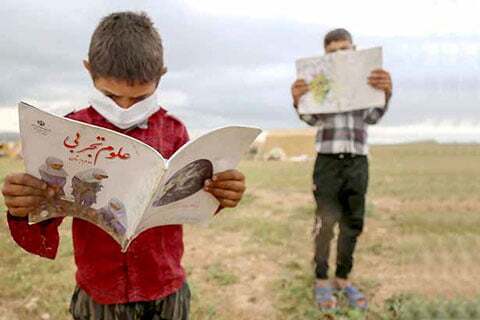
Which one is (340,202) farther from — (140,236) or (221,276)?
(140,236)

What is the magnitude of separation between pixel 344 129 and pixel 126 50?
1.89 m

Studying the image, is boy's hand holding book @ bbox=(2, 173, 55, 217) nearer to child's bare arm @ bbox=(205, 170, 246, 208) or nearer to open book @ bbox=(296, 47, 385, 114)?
child's bare arm @ bbox=(205, 170, 246, 208)

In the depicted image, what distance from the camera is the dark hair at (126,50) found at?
1347 millimetres

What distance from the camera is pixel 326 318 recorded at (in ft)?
9.89

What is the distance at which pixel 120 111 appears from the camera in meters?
1.34

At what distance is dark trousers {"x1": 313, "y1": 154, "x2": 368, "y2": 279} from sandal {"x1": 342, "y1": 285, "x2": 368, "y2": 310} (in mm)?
91

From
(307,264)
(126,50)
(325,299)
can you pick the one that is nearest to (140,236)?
(126,50)

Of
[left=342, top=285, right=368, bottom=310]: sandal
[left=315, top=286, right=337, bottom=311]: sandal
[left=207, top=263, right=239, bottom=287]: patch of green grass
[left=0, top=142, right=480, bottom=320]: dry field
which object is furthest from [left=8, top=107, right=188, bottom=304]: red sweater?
[left=207, top=263, right=239, bottom=287]: patch of green grass

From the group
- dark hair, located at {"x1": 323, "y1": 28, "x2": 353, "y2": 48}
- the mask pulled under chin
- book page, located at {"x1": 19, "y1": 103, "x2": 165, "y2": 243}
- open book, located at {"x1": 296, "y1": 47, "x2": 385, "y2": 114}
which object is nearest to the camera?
book page, located at {"x1": 19, "y1": 103, "x2": 165, "y2": 243}

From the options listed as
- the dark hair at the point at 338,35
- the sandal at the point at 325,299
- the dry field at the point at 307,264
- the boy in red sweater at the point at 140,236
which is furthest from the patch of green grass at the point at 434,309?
the boy in red sweater at the point at 140,236

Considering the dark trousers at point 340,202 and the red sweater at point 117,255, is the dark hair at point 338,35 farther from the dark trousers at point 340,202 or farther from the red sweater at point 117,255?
the red sweater at point 117,255

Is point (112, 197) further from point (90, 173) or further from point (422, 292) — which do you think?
point (422, 292)

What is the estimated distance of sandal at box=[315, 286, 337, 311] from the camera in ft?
10.1

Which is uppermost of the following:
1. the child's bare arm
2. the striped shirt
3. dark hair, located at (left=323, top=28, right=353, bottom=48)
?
dark hair, located at (left=323, top=28, right=353, bottom=48)
